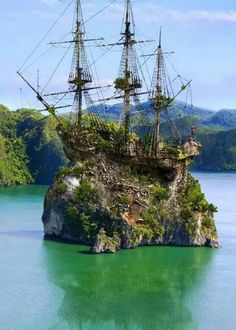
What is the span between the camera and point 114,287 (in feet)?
107

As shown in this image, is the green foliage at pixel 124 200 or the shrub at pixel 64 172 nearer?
the green foliage at pixel 124 200

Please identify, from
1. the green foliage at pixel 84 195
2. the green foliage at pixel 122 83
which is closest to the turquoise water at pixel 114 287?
the green foliage at pixel 84 195

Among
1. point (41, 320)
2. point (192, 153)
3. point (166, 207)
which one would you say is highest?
point (192, 153)

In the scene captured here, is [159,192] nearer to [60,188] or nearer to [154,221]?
[154,221]

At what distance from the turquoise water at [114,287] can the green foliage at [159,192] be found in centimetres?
296

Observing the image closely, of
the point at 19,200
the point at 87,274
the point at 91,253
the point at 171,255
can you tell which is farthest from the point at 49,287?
the point at 19,200

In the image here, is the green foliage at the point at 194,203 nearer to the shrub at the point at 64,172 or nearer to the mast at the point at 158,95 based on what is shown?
the mast at the point at 158,95

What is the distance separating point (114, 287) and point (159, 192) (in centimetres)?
975

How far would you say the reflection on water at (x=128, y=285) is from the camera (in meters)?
28.0

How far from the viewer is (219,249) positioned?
134 feet

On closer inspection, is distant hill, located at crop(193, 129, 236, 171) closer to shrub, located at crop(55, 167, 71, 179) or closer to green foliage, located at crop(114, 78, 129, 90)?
green foliage, located at crop(114, 78, 129, 90)

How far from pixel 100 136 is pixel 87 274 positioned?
33.8 ft

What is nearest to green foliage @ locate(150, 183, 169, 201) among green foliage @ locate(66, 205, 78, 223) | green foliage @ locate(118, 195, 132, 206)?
green foliage @ locate(118, 195, 132, 206)

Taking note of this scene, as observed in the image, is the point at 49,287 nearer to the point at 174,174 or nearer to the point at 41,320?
the point at 41,320
